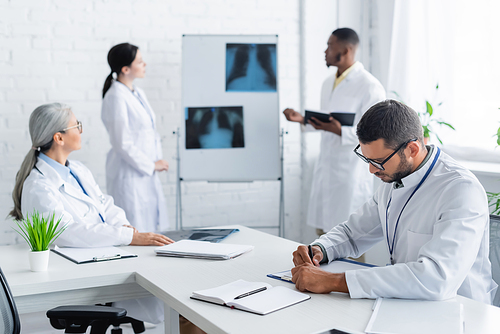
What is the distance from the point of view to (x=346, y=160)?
10.9ft

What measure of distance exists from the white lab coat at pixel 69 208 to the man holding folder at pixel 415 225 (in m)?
0.77

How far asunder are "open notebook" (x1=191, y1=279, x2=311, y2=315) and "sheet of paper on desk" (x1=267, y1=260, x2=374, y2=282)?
11cm

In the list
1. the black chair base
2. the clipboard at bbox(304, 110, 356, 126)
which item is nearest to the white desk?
the black chair base

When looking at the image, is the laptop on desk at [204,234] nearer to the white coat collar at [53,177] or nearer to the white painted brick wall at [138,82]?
the white coat collar at [53,177]

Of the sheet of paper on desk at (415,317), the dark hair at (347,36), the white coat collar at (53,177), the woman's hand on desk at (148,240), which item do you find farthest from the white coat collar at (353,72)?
the sheet of paper on desk at (415,317)

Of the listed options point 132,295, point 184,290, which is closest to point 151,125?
point 132,295

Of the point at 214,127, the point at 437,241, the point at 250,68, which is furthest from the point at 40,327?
the point at 437,241

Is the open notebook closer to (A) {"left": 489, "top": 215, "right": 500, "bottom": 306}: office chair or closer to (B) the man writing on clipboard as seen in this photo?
(A) {"left": 489, "top": 215, "right": 500, "bottom": 306}: office chair

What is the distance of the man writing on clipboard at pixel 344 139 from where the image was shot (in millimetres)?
3260

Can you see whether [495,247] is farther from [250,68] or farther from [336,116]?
[250,68]

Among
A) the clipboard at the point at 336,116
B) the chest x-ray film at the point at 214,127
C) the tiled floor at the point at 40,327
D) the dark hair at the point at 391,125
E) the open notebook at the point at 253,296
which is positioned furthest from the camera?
the chest x-ray film at the point at 214,127

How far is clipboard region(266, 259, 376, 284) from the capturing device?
1.55m

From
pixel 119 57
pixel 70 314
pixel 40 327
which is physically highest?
pixel 119 57

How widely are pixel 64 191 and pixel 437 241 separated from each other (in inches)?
57.2
